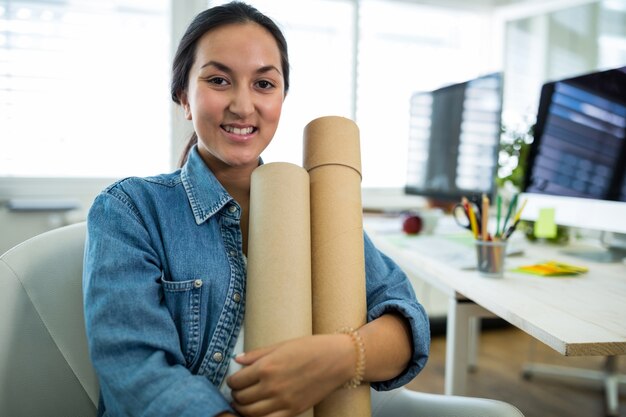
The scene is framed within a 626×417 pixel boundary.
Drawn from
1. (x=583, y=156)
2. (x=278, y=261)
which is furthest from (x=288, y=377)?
(x=583, y=156)

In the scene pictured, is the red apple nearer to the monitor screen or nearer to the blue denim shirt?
the monitor screen

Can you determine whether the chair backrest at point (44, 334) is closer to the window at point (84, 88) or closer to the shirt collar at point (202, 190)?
the shirt collar at point (202, 190)

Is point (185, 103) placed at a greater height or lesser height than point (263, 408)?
greater

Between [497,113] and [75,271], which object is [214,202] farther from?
[497,113]

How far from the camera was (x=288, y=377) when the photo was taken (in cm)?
70

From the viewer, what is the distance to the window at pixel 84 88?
7.54ft

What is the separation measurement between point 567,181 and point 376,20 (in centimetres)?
171

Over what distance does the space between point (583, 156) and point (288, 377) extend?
1226 mm

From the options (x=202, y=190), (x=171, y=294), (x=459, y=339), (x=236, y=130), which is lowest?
(x=459, y=339)

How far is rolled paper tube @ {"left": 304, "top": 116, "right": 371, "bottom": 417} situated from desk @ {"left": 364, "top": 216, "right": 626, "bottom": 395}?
32 centimetres

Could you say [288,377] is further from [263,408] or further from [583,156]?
[583,156]

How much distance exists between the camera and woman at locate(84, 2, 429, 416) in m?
0.69

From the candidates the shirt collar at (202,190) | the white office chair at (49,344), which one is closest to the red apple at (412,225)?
the white office chair at (49,344)

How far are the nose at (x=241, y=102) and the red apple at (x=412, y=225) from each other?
44.0 inches
